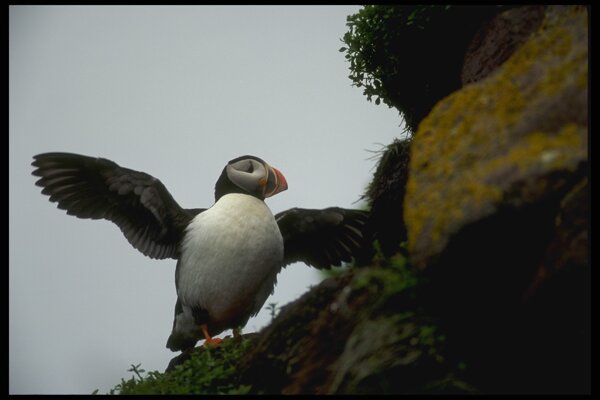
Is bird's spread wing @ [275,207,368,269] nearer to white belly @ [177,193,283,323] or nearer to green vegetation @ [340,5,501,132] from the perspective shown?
white belly @ [177,193,283,323]

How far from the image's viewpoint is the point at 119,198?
19.1 ft

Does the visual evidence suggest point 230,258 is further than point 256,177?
No

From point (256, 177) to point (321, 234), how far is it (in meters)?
1.03

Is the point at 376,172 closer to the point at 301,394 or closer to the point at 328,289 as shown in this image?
the point at 328,289

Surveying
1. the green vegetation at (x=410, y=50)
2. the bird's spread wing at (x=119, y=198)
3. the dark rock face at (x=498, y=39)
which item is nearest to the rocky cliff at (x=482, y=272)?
the dark rock face at (x=498, y=39)

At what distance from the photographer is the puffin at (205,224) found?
5344 mm

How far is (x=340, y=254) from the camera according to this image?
6484 mm

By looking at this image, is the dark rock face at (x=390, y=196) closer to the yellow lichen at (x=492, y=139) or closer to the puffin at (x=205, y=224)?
the puffin at (x=205, y=224)

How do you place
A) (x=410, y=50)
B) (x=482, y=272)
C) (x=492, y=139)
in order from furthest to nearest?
1. (x=410, y=50)
2. (x=492, y=139)
3. (x=482, y=272)

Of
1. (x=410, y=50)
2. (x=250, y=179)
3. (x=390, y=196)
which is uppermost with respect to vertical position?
(x=410, y=50)

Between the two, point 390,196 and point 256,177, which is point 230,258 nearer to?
point 256,177

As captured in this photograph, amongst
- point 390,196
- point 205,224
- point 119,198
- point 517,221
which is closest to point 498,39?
point 390,196

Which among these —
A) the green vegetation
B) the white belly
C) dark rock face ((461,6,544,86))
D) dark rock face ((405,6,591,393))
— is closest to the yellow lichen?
dark rock face ((405,6,591,393))

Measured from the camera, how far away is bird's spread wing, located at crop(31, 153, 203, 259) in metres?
5.70
